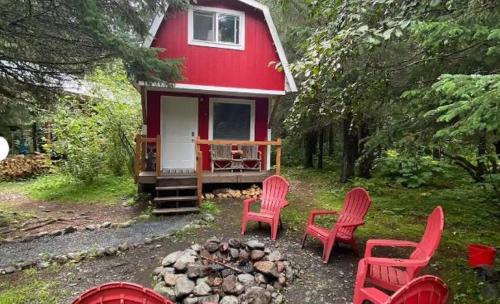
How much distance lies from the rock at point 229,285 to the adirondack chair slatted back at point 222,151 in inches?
199

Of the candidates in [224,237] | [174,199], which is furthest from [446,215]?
[174,199]

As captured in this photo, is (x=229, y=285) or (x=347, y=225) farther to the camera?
(x=347, y=225)

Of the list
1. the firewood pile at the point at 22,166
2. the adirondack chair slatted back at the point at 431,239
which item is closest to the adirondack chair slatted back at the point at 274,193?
the adirondack chair slatted back at the point at 431,239

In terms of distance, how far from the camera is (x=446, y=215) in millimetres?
7051

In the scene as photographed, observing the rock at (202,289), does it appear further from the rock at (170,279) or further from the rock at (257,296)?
the rock at (257,296)

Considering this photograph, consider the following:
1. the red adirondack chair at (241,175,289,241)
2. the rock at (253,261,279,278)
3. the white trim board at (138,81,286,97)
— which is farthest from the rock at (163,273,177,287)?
the white trim board at (138,81,286,97)

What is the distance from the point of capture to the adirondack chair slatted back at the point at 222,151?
892 cm

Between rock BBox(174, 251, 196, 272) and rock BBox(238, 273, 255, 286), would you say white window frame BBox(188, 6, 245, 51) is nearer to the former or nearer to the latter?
rock BBox(174, 251, 196, 272)

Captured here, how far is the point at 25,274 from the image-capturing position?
4.37 meters

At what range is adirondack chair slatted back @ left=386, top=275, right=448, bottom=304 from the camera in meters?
2.06

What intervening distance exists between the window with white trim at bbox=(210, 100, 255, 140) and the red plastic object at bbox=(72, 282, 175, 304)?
733 centimetres

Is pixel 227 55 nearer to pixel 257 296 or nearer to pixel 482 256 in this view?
pixel 257 296

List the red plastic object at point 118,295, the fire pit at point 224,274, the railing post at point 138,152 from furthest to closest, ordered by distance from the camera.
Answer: the railing post at point 138,152 → the fire pit at point 224,274 → the red plastic object at point 118,295

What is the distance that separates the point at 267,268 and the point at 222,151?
16.9 ft
